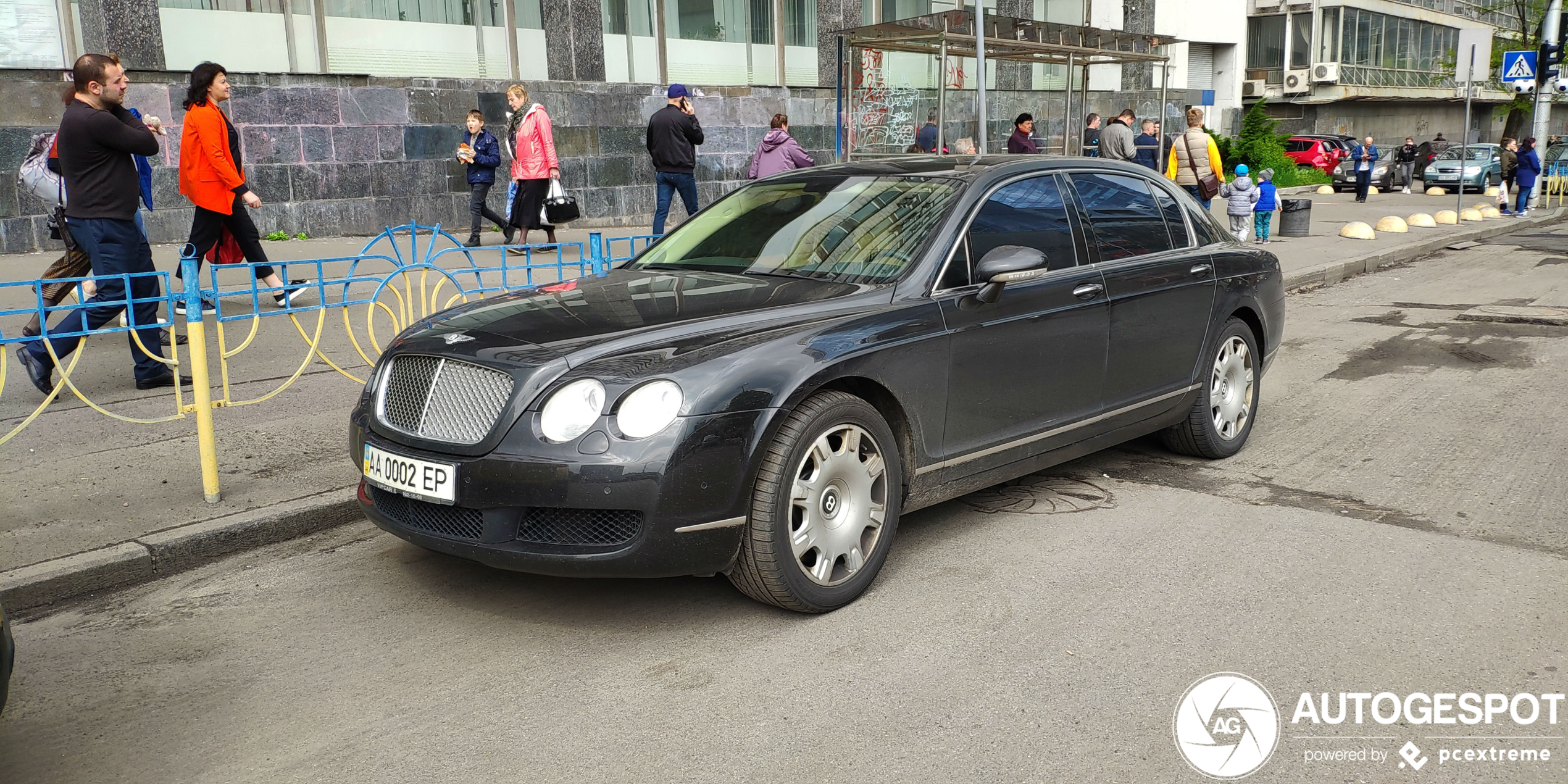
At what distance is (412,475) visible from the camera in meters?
4.02

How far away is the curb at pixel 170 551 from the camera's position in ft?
14.6

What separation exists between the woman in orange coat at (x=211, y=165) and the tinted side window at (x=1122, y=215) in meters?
5.63

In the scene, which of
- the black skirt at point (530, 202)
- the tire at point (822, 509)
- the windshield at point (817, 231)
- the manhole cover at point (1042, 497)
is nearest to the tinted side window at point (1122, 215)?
the windshield at point (817, 231)

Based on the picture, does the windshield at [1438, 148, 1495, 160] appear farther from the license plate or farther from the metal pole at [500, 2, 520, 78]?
the license plate

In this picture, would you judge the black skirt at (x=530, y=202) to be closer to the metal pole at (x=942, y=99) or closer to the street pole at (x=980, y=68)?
the metal pole at (x=942, y=99)

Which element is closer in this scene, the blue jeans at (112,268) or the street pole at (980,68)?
the blue jeans at (112,268)

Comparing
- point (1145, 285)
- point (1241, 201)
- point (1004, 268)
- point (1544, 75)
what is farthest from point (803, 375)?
point (1544, 75)

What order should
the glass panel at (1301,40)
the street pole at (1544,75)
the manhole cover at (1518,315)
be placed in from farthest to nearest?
the glass panel at (1301,40) → the street pole at (1544,75) → the manhole cover at (1518,315)

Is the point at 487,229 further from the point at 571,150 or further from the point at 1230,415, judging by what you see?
the point at 1230,415

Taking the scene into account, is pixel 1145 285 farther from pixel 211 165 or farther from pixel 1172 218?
pixel 211 165

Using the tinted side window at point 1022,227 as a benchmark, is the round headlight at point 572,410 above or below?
below

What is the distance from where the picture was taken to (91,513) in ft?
16.8

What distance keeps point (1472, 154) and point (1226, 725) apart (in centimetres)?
3975

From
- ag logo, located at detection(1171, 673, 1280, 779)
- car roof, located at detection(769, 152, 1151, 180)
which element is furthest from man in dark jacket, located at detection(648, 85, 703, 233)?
ag logo, located at detection(1171, 673, 1280, 779)
